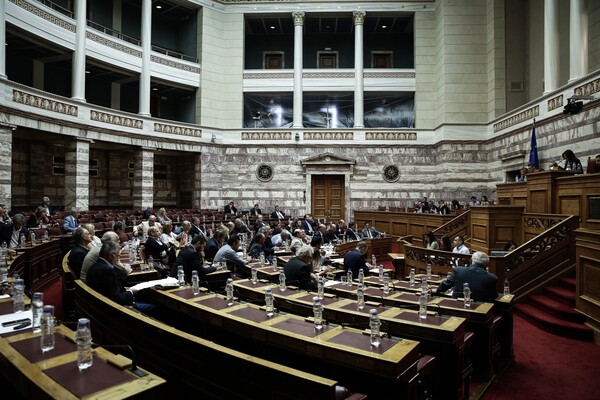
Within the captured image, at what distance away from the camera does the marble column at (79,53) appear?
15.4 meters

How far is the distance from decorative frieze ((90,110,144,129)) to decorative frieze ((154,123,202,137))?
861 millimetres

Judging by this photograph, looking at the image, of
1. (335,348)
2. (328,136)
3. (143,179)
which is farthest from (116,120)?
(335,348)

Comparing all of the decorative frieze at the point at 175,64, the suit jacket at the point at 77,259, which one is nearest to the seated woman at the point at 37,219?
the suit jacket at the point at 77,259

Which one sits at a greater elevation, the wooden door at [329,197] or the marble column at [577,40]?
the marble column at [577,40]

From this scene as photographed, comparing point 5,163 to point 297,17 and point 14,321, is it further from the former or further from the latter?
point 297,17

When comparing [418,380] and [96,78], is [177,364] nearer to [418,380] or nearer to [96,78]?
[418,380]

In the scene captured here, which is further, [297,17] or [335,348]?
[297,17]

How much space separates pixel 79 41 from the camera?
50.9 ft

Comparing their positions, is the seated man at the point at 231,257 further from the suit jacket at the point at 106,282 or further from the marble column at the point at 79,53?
the marble column at the point at 79,53

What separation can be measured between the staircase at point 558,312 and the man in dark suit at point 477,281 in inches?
71.5

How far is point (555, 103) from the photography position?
41.8 ft

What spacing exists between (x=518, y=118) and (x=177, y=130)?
15.0m

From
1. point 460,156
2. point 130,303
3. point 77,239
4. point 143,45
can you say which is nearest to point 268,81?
point 143,45

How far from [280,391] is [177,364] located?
2.86 feet
